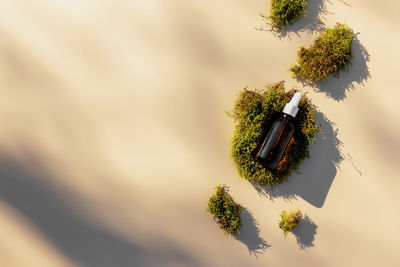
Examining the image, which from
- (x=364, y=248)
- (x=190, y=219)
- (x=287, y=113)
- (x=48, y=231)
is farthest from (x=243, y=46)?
(x=48, y=231)

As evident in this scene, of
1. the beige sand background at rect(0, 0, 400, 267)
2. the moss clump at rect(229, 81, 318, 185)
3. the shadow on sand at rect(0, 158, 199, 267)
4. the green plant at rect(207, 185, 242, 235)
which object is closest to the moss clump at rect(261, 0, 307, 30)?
the beige sand background at rect(0, 0, 400, 267)

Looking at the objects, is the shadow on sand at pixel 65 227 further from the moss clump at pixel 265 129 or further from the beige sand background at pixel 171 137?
the moss clump at pixel 265 129

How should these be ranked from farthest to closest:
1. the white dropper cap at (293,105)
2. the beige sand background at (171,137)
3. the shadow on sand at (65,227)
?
the shadow on sand at (65,227) → the beige sand background at (171,137) → the white dropper cap at (293,105)

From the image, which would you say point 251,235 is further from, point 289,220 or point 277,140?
point 277,140

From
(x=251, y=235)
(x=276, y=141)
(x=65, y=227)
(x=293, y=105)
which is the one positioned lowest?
(x=65, y=227)

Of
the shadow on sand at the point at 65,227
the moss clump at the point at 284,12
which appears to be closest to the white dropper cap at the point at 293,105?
the moss clump at the point at 284,12

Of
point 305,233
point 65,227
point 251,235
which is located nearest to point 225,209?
point 251,235
